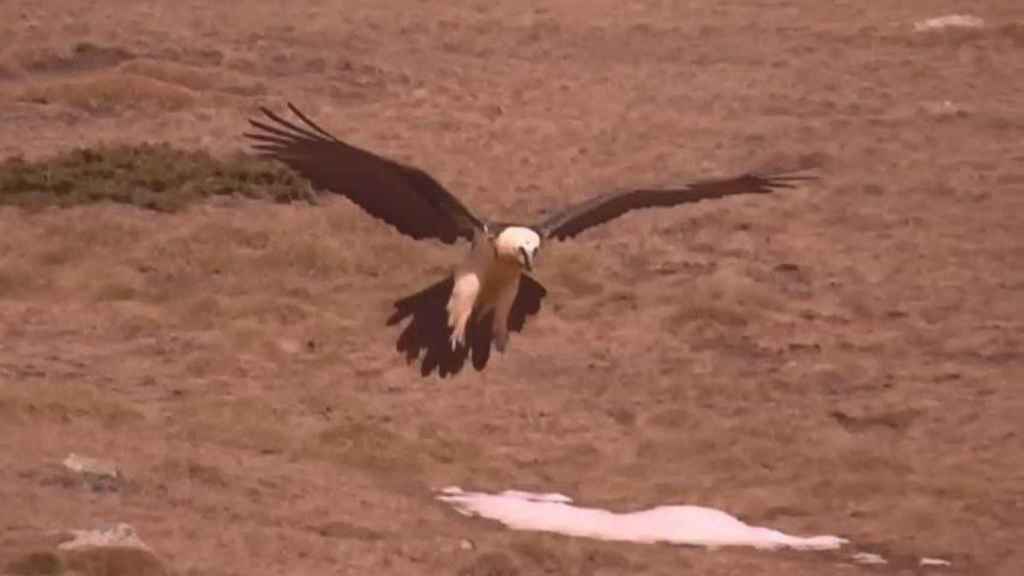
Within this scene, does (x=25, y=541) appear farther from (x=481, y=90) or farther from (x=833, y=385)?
(x=481, y=90)

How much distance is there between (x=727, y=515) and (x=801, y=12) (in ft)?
56.0

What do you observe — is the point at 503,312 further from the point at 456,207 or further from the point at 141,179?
the point at 141,179

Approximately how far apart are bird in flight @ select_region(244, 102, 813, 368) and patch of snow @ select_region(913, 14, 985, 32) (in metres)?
19.2

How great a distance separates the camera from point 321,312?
1834 cm

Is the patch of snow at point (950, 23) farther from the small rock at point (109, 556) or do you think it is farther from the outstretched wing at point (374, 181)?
the outstretched wing at point (374, 181)

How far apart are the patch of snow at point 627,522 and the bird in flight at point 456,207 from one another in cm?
363

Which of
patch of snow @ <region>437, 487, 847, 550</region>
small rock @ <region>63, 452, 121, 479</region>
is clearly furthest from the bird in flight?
patch of snow @ <region>437, 487, 847, 550</region>

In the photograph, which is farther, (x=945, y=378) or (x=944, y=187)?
(x=944, y=187)

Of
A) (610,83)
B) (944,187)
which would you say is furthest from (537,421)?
(610,83)

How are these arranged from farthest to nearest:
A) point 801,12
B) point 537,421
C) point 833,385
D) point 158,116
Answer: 1. point 801,12
2. point 158,116
3. point 833,385
4. point 537,421

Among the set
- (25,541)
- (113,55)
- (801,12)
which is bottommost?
(25,541)

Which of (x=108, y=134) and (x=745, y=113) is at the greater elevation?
(x=745, y=113)

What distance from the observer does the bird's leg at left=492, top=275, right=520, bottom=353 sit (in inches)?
406

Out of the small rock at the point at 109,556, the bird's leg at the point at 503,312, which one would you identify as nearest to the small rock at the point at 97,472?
the small rock at the point at 109,556
